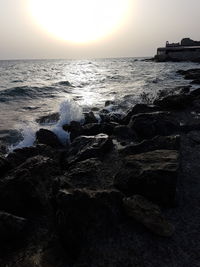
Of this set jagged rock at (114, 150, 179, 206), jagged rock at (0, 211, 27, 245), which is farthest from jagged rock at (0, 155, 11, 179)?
jagged rock at (114, 150, 179, 206)

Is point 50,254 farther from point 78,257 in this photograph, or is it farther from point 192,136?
point 192,136

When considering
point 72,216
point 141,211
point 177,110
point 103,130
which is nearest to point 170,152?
point 141,211

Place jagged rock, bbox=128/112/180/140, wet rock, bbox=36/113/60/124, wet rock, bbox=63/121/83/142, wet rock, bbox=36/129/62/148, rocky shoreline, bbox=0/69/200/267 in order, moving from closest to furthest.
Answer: rocky shoreline, bbox=0/69/200/267 < jagged rock, bbox=128/112/180/140 < wet rock, bbox=36/129/62/148 < wet rock, bbox=63/121/83/142 < wet rock, bbox=36/113/60/124

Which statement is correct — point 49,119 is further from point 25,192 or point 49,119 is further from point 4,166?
point 25,192

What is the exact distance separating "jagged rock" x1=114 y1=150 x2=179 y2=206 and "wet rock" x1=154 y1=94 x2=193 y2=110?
668 cm

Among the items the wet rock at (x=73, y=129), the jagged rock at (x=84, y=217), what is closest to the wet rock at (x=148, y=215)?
the jagged rock at (x=84, y=217)

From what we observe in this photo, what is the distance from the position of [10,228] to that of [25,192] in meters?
0.77

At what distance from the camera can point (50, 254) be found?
3.46 metres

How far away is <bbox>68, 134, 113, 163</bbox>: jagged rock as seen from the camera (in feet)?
19.4

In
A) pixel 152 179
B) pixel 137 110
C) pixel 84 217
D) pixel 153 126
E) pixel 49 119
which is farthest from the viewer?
pixel 49 119

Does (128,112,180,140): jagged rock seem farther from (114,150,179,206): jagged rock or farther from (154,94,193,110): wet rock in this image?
(154,94,193,110): wet rock

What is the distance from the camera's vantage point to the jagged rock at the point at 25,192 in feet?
13.9

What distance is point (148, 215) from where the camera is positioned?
372 cm

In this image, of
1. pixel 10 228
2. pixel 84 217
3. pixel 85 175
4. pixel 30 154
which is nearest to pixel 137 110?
pixel 30 154
